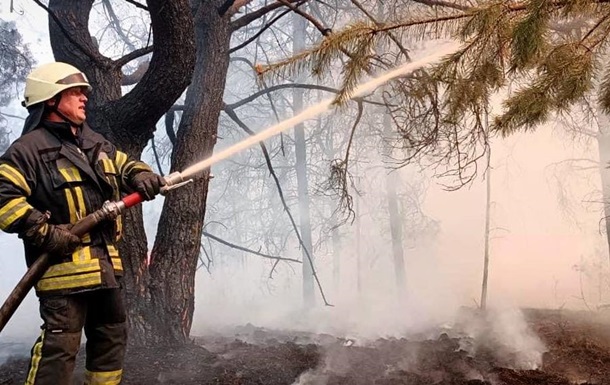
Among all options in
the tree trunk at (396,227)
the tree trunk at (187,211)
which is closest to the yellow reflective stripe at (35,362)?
the tree trunk at (187,211)

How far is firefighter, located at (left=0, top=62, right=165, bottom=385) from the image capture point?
8.23 ft

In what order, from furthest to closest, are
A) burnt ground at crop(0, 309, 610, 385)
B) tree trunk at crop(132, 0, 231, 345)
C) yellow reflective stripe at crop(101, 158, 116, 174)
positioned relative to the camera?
tree trunk at crop(132, 0, 231, 345), burnt ground at crop(0, 309, 610, 385), yellow reflective stripe at crop(101, 158, 116, 174)

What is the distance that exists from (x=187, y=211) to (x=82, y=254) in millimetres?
2052

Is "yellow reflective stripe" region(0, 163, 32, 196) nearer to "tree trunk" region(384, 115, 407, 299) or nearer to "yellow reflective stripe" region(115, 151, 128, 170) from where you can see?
"yellow reflective stripe" region(115, 151, 128, 170)

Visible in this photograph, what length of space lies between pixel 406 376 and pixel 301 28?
11072mm

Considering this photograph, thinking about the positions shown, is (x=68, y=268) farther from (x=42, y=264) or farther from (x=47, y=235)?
(x=47, y=235)

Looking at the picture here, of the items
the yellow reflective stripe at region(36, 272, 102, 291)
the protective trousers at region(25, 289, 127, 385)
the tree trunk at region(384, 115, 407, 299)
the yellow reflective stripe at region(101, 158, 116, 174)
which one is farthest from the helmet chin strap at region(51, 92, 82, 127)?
the tree trunk at region(384, 115, 407, 299)

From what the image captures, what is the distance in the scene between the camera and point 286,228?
53.7 feet

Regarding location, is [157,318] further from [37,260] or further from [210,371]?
[37,260]

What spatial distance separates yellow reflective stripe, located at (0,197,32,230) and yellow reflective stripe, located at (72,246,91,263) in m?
0.35

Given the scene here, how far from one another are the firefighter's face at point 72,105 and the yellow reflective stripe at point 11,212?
60cm

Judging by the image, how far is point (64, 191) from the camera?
2.67 meters

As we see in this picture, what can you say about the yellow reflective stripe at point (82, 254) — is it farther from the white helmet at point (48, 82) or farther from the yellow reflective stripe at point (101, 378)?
the white helmet at point (48, 82)

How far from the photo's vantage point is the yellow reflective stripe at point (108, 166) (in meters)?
2.92
